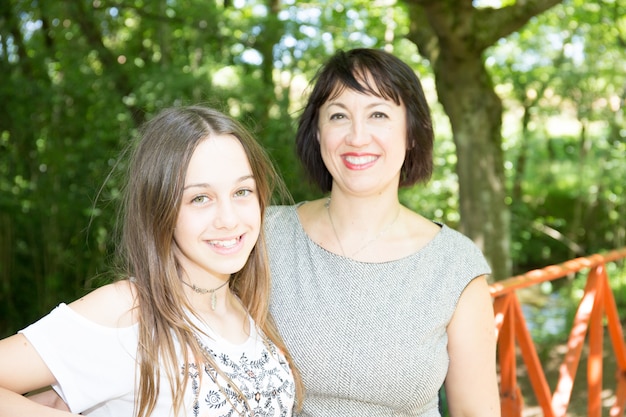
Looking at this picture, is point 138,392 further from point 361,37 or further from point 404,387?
point 361,37

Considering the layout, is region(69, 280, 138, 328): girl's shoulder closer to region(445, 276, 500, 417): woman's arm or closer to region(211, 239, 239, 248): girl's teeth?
region(211, 239, 239, 248): girl's teeth

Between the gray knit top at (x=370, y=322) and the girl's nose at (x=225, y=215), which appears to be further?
the gray knit top at (x=370, y=322)

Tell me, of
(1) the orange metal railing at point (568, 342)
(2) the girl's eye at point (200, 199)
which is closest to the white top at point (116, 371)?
(2) the girl's eye at point (200, 199)

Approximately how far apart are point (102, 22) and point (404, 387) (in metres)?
5.80

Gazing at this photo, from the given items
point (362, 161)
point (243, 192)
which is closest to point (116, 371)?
point (243, 192)

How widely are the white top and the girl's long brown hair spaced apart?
0.03 metres

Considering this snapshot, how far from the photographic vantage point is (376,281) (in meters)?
2.19

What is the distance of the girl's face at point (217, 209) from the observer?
5.50 ft

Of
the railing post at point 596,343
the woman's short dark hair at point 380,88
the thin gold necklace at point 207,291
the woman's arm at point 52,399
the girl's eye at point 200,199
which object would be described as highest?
the woman's short dark hair at point 380,88

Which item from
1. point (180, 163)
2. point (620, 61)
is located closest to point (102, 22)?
point (620, 61)

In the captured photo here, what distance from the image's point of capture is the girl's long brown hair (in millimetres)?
1594

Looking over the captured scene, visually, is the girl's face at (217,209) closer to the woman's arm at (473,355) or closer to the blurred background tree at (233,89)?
the woman's arm at (473,355)

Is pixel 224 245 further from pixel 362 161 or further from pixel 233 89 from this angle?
pixel 233 89

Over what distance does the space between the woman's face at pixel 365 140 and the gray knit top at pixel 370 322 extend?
244 millimetres
